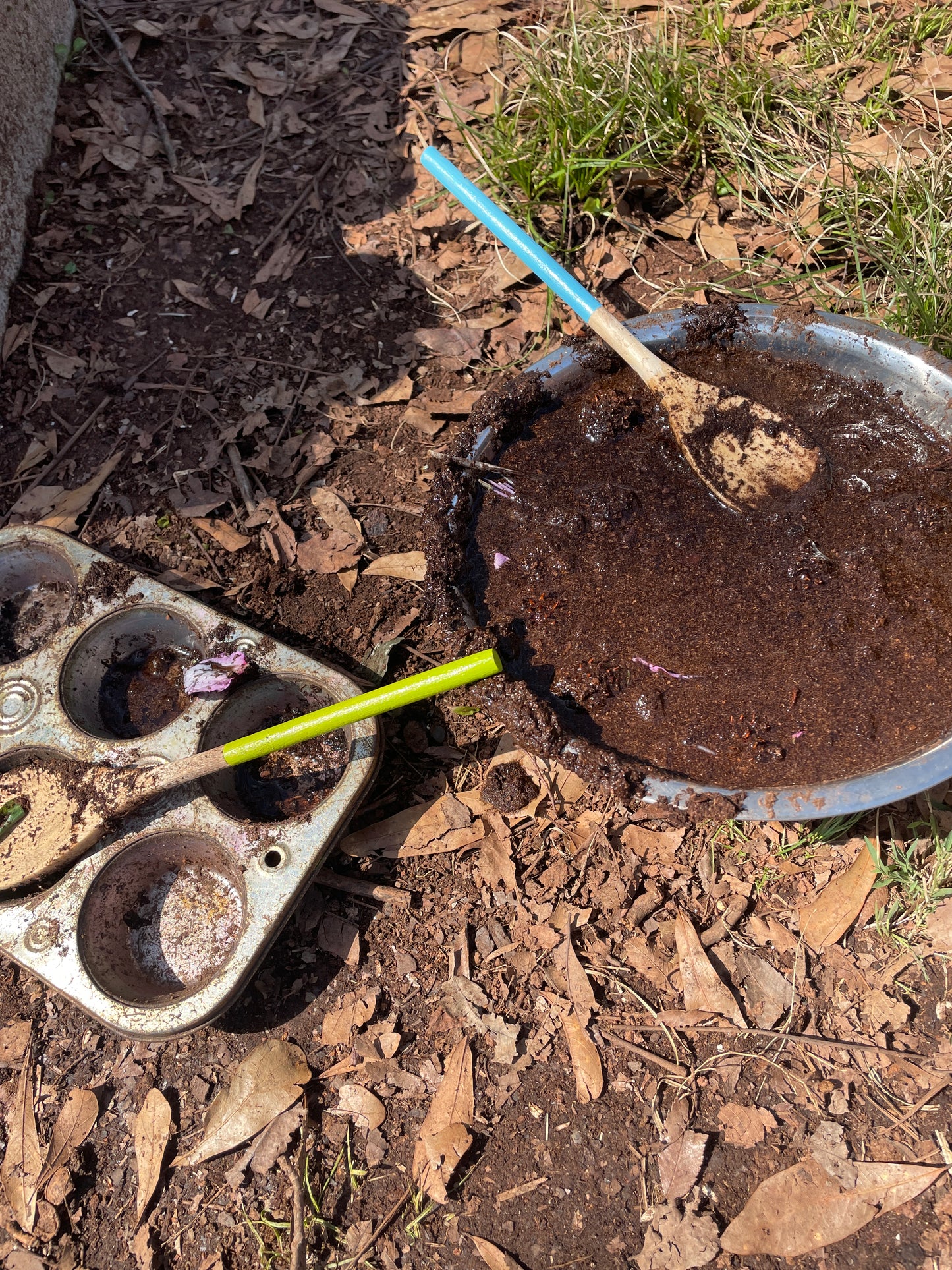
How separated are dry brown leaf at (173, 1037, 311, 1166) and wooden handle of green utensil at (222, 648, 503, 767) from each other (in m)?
0.64

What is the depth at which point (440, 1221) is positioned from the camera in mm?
1499

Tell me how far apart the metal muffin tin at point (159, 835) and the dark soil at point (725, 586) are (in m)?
0.51

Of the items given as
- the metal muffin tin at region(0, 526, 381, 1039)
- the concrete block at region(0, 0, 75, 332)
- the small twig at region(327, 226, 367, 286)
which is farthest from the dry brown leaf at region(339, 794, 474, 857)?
the concrete block at region(0, 0, 75, 332)

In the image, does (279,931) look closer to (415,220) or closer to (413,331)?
(413,331)

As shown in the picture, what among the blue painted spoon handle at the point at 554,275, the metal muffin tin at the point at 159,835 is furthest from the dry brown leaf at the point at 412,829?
the blue painted spoon handle at the point at 554,275

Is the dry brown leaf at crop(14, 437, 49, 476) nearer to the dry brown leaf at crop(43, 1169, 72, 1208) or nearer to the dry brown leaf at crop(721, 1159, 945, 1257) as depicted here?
the dry brown leaf at crop(43, 1169, 72, 1208)

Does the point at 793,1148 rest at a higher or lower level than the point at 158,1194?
higher

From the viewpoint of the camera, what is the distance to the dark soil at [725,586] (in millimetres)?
1557

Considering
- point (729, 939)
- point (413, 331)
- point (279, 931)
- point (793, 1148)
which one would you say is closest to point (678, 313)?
point (413, 331)

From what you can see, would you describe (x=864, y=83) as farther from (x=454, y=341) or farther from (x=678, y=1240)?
(x=678, y=1240)

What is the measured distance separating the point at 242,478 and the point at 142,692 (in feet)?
2.33

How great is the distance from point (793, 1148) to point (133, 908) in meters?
1.49

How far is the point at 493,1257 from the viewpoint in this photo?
1458mm

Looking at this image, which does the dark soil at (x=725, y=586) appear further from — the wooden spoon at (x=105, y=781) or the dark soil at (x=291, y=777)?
the dark soil at (x=291, y=777)
